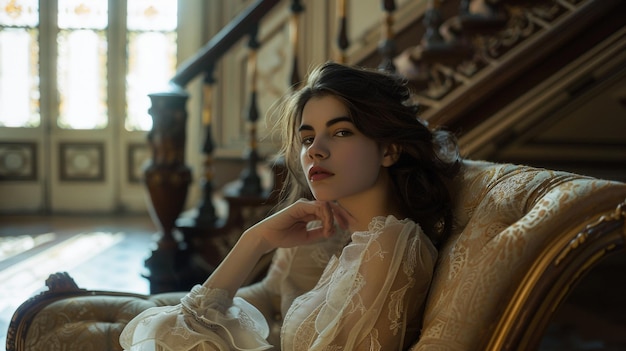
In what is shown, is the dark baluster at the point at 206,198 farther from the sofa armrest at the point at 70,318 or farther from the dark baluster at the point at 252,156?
the sofa armrest at the point at 70,318

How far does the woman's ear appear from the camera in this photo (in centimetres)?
143

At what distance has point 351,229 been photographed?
150 centimetres

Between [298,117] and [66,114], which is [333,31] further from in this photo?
[298,117]

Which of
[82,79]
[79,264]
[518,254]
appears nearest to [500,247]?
[518,254]

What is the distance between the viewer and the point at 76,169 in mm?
6414

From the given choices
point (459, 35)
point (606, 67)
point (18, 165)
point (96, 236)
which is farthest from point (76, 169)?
point (606, 67)

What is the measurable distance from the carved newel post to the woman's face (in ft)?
5.35

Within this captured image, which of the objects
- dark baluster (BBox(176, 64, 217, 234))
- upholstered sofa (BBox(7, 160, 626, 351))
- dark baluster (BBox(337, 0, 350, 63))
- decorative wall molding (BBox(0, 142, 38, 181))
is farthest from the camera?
decorative wall molding (BBox(0, 142, 38, 181))

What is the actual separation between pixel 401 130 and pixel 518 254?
430 mm

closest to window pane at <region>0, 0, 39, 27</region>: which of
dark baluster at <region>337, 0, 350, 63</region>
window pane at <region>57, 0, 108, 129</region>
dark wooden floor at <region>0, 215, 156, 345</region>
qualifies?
window pane at <region>57, 0, 108, 129</region>

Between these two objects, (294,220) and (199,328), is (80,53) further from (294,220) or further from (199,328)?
(199,328)

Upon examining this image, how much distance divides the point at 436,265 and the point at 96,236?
4.35 m

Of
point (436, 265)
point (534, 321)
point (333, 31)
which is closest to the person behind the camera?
point (534, 321)

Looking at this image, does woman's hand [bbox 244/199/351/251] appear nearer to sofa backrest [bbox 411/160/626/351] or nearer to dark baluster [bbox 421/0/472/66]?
sofa backrest [bbox 411/160/626/351]
